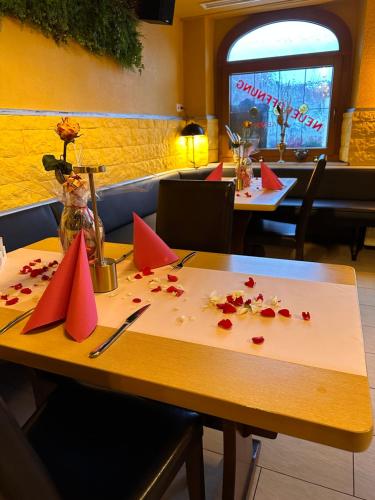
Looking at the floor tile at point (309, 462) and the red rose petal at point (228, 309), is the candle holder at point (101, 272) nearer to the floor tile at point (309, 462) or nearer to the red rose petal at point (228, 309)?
the red rose petal at point (228, 309)

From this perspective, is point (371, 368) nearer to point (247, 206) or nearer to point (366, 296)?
point (366, 296)

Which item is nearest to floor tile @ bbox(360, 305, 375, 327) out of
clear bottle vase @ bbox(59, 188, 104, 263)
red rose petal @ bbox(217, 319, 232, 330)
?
red rose petal @ bbox(217, 319, 232, 330)

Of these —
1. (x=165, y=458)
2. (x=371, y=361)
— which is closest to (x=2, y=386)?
(x=165, y=458)

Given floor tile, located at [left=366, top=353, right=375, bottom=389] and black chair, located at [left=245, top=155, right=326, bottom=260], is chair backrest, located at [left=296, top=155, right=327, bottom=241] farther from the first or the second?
floor tile, located at [left=366, top=353, right=375, bottom=389]

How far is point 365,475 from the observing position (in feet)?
4.12

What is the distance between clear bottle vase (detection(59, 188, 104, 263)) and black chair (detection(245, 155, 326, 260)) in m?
1.72

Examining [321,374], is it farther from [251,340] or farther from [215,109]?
[215,109]

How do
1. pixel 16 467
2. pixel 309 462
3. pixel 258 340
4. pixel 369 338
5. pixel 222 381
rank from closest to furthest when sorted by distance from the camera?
pixel 16 467 < pixel 222 381 < pixel 258 340 < pixel 309 462 < pixel 369 338

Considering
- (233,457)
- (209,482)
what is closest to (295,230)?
(209,482)

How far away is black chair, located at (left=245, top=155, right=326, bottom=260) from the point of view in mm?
2531

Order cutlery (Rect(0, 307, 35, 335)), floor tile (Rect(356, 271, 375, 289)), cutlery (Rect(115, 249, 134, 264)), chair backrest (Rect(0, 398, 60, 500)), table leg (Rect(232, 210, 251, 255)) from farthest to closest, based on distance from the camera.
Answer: floor tile (Rect(356, 271, 375, 289)) < table leg (Rect(232, 210, 251, 255)) < cutlery (Rect(115, 249, 134, 264)) < cutlery (Rect(0, 307, 35, 335)) < chair backrest (Rect(0, 398, 60, 500))

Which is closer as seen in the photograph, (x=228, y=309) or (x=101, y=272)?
(x=228, y=309)

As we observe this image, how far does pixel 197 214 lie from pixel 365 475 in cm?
120

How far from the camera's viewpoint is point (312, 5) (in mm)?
3904
